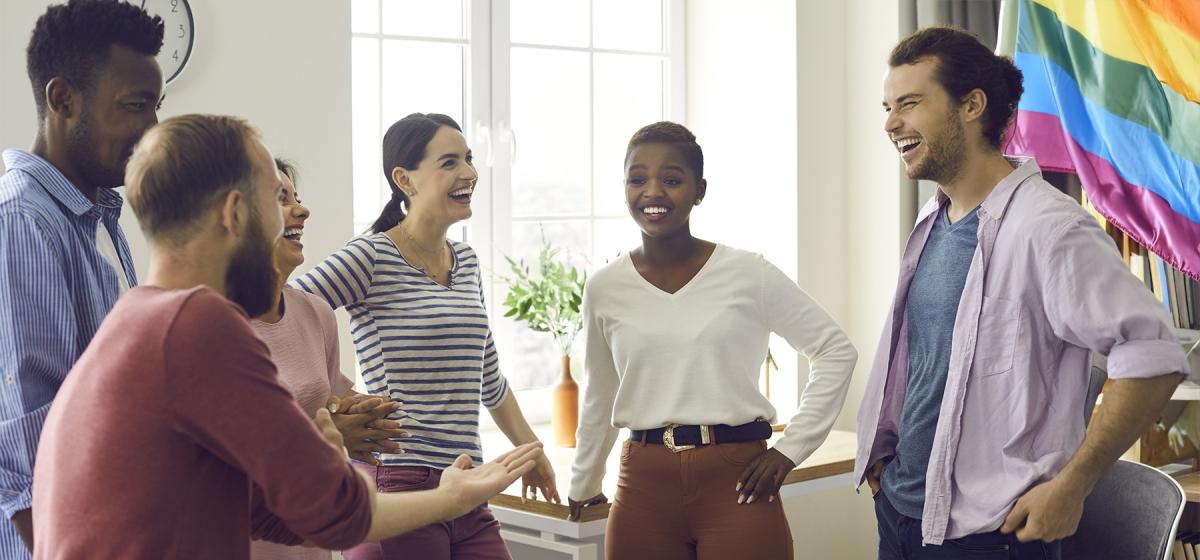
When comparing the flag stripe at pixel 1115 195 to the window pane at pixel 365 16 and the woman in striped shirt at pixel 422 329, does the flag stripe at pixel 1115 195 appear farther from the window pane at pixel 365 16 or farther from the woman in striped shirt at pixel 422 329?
the window pane at pixel 365 16

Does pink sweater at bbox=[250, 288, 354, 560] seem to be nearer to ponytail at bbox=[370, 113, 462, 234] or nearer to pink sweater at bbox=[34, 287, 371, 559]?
ponytail at bbox=[370, 113, 462, 234]

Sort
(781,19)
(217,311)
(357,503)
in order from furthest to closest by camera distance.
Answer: (781,19) → (357,503) → (217,311)

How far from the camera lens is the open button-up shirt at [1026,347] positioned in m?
1.61

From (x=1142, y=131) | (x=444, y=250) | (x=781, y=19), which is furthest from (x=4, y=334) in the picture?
(x=781, y=19)

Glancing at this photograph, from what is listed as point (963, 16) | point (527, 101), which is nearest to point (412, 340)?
point (527, 101)

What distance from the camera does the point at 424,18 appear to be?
356 centimetres

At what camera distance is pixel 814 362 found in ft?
7.27

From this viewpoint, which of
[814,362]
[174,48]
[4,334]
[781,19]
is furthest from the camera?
[781,19]

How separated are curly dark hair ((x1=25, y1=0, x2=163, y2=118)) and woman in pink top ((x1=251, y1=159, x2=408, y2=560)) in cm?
35

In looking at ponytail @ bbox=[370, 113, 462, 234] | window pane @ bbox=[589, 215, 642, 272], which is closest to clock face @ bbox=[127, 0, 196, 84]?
ponytail @ bbox=[370, 113, 462, 234]

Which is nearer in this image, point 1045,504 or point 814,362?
point 1045,504

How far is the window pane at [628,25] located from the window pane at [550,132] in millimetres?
121

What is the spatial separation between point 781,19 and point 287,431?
10.2ft

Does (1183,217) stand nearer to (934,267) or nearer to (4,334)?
(934,267)
